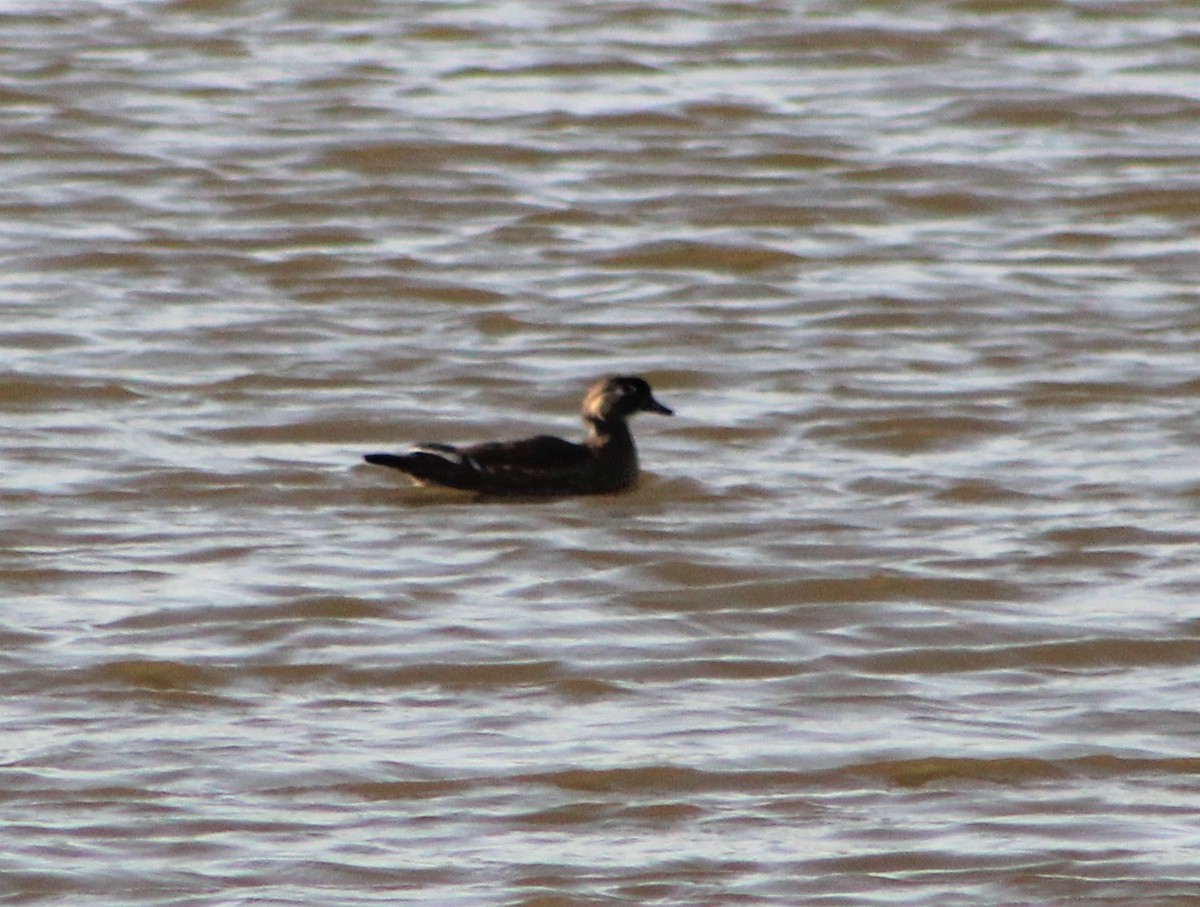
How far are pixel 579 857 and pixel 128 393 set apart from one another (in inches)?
198

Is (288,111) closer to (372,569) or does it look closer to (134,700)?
(372,569)

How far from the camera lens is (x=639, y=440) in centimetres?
1098

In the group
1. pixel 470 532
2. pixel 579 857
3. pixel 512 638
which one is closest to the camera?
pixel 579 857

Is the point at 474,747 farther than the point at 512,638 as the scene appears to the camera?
No

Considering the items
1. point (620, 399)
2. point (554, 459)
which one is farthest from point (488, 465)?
point (620, 399)

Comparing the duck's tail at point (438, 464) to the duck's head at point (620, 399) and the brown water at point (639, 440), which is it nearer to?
the brown water at point (639, 440)

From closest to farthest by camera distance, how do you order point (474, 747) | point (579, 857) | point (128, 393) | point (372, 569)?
point (579, 857) < point (474, 747) < point (372, 569) < point (128, 393)

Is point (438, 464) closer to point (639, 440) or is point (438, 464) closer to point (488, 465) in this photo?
point (488, 465)

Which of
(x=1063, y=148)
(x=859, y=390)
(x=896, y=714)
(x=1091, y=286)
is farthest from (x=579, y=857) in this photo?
(x=1063, y=148)

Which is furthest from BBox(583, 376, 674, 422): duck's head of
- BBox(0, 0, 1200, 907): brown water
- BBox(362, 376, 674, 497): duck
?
BBox(0, 0, 1200, 907): brown water

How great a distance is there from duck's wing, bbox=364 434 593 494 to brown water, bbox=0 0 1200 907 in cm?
12

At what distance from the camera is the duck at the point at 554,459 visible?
9.87 m

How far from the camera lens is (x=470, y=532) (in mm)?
9633

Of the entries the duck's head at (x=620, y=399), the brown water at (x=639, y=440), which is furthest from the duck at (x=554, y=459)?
the brown water at (x=639, y=440)
